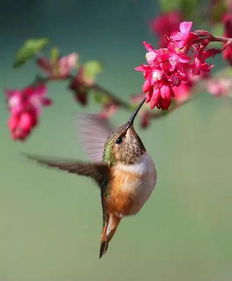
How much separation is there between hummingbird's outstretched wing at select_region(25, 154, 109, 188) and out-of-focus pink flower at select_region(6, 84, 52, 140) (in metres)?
0.62

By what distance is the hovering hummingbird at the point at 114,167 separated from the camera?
121 cm

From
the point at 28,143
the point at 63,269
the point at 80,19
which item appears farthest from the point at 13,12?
the point at 63,269

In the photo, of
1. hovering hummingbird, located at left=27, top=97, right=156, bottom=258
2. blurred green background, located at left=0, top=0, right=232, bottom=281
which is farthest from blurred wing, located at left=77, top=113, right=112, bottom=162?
blurred green background, located at left=0, top=0, right=232, bottom=281

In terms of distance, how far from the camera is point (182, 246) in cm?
435

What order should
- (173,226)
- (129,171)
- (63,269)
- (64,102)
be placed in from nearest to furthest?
(129,171) → (63,269) → (173,226) → (64,102)

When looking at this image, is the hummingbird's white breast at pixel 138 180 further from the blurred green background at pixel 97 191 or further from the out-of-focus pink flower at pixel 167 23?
the blurred green background at pixel 97 191

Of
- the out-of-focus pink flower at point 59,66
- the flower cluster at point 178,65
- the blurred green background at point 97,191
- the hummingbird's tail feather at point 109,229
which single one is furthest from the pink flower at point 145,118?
the blurred green background at point 97,191

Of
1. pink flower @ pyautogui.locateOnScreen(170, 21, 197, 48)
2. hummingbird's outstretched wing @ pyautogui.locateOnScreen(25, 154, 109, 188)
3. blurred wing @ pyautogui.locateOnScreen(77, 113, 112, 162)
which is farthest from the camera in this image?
blurred wing @ pyautogui.locateOnScreen(77, 113, 112, 162)

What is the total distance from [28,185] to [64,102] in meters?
0.57

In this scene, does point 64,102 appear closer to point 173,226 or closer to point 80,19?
point 80,19

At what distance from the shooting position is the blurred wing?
134 centimetres

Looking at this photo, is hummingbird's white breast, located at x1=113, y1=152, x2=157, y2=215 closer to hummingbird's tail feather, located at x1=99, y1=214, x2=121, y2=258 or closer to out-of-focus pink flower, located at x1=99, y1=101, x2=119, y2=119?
hummingbird's tail feather, located at x1=99, y1=214, x2=121, y2=258

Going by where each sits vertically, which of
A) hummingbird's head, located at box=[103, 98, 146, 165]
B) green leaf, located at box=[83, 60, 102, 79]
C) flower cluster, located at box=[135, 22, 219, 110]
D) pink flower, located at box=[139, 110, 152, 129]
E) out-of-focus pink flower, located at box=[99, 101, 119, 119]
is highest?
flower cluster, located at box=[135, 22, 219, 110]

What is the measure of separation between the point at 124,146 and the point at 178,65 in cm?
30
